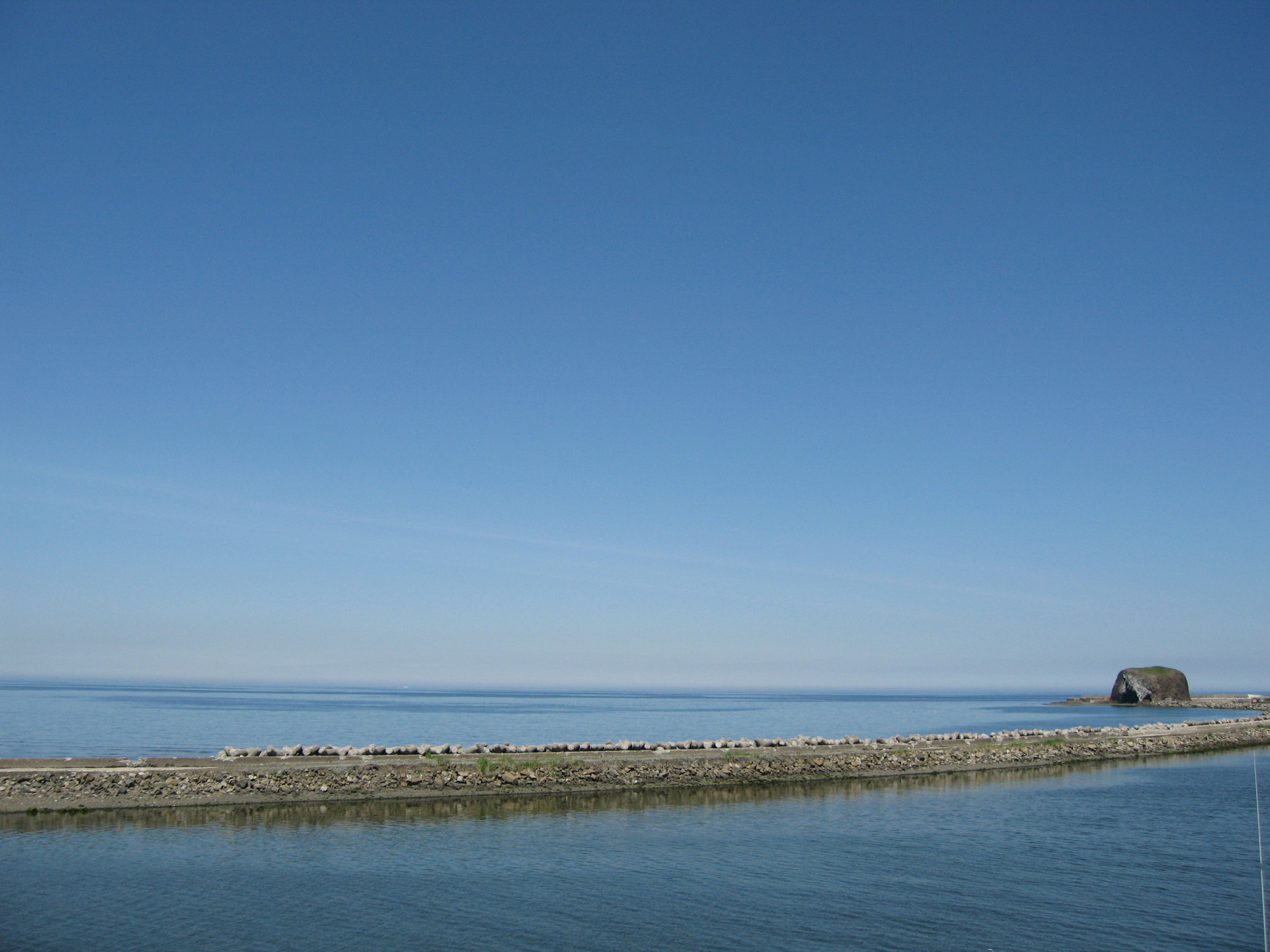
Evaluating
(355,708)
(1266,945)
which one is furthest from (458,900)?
(355,708)

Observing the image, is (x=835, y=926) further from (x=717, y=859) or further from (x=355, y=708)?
(x=355, y=708)

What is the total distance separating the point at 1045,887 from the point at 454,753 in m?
32.1

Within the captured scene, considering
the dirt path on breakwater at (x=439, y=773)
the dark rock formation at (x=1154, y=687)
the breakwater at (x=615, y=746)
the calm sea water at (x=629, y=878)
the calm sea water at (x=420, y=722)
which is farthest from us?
the dark rock formation at (x=1154, y=687)

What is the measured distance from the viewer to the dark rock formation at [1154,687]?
16612 centimetres

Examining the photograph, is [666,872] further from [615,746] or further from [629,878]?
[615,746]

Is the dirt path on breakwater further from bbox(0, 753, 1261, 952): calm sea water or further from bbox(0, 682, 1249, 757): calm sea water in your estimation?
bbox(0, 682, 1249, 757): calm sea water

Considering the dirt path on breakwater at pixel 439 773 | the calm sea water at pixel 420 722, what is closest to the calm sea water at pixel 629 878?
the dirt path on breakwater at pixel 439 773

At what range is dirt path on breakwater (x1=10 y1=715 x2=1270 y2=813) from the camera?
35.9 metres

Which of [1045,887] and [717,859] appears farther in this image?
[717,859]

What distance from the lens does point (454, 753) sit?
4866 cm

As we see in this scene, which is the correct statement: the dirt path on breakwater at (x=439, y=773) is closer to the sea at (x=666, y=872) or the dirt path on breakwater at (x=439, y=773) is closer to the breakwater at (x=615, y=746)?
the breakwater at (x=615, y=746)

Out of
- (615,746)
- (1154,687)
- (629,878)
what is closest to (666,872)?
(629,878)

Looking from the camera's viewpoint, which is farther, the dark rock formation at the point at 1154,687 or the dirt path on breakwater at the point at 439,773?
the dark rock formation at the point at 1154,687

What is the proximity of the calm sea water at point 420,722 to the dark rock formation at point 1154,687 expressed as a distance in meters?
8.29
